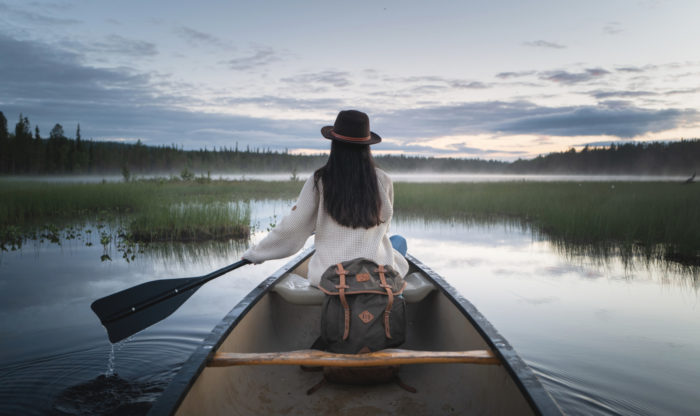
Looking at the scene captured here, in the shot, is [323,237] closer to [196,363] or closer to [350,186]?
[350,186]

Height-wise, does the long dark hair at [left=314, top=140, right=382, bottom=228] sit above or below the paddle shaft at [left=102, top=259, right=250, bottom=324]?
above

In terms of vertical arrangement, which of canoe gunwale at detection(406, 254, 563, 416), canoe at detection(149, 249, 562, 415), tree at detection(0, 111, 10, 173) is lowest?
canoe at detection(149, 249, 562, 415)

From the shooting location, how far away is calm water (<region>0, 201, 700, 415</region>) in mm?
3086

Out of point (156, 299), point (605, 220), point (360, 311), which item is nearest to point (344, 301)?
point (360, 311)

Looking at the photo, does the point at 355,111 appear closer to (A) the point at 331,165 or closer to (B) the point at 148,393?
(A) the point at 331,165

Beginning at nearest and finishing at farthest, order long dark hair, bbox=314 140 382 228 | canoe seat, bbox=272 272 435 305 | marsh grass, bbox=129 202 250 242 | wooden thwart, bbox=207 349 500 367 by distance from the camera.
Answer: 1. wooden thwart, bbox=207 349 500 367
2. long dark hair, bbox=314 140 382 228
3. canoe seat, bbox=272 272 435 305
4. marsh grass, bbox=129 202 250 242

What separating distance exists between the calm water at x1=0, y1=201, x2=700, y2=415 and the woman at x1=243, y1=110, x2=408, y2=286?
1.83m

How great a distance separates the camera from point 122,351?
3.71 metres

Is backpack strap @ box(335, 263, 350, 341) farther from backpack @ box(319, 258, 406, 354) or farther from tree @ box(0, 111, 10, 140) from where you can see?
tree @ box(0, 111, 10, 140)

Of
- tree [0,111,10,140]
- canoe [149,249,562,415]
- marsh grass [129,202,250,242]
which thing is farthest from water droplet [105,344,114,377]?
tree [0,111,10,140]

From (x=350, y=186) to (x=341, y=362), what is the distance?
1002 mm

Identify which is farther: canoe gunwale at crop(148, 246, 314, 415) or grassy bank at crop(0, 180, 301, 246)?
grassy bank at crop(0, 180, 301, 246)

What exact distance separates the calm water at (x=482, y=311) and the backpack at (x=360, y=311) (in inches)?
64.9

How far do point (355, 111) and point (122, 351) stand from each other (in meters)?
3.05
